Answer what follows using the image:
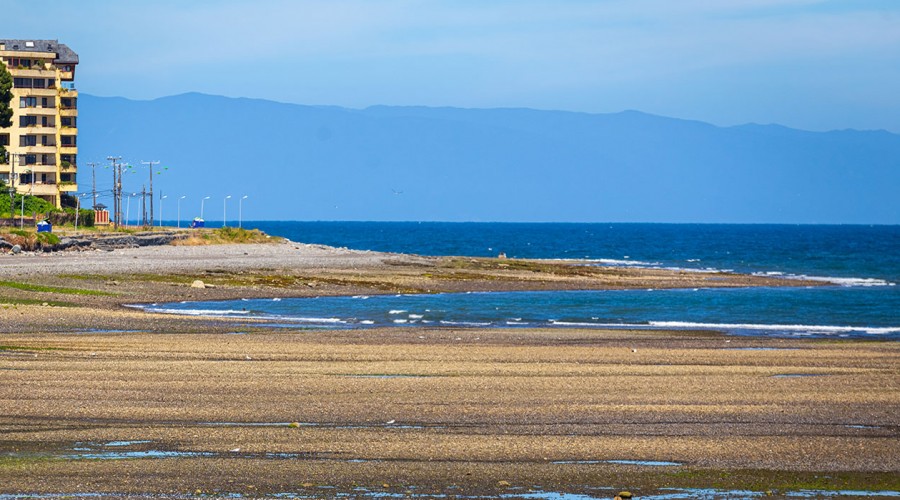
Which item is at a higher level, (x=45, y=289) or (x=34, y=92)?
(x=34, y=92)

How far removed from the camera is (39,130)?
124 m

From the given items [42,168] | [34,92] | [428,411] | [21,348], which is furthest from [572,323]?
[34,92]

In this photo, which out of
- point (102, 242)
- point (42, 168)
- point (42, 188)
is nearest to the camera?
point (102, 242)

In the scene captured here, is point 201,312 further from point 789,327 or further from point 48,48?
point 48,48

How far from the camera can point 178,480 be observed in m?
14.9

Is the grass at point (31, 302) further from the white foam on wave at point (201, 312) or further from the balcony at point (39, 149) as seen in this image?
the balcony at point (39, 149)

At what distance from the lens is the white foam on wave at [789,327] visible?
44.1 metres

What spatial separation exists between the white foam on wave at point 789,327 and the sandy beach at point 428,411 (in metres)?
5.58

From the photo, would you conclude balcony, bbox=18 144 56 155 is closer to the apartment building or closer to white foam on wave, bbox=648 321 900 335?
the apartment building

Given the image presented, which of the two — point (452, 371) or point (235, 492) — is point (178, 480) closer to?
point (235, 492)

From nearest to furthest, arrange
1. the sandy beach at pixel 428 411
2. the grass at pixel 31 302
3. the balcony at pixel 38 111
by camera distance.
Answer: the sandy beach at pixel 428 411 < the grass at pixel 31 302 < the balcony at pixel 38 111

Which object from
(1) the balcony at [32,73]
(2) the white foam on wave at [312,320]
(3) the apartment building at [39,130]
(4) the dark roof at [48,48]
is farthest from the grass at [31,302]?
(4) the dark roof at [48,48]

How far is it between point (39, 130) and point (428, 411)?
112352 mm

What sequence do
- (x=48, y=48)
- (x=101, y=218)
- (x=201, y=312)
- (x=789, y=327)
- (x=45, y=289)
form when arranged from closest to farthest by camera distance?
(x=789, y=327), (x=201, y=312), (x=45, y=289), (x=101, y=218), (x=48, y=48)
